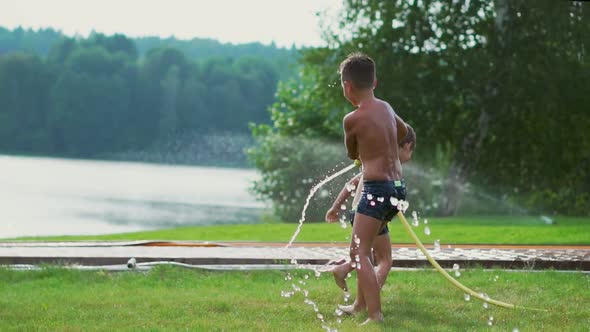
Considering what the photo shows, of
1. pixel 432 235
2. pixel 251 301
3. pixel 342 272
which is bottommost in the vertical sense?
pixel 432 235

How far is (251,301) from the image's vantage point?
6.62 metres

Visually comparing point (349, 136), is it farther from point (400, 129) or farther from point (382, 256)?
point (382, 256)

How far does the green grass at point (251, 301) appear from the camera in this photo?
5.77 meters

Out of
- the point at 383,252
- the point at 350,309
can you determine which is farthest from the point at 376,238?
the point at 350,309

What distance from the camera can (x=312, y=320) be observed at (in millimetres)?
5941

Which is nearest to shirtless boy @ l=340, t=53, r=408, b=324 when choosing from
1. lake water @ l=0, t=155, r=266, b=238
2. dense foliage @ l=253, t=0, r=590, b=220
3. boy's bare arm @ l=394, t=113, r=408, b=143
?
boy's bare arm @ l=394, t=113, r=408, b=143

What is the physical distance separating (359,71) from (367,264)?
3.71 ft

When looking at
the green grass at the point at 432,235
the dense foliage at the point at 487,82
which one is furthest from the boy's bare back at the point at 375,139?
the dense foliage at the point at 487,82

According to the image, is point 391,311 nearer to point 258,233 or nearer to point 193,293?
point 193,293

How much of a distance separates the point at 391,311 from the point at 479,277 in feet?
5.10

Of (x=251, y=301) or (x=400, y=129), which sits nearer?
(x=400, y=129)

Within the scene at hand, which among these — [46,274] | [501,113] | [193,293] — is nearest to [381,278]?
[193,293]

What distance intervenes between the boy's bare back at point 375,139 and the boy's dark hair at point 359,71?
0.39 ft

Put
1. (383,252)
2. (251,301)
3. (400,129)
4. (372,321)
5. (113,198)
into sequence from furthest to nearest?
(113,198) → (251,301) → (383,252) → (400,129) → (372,321)
